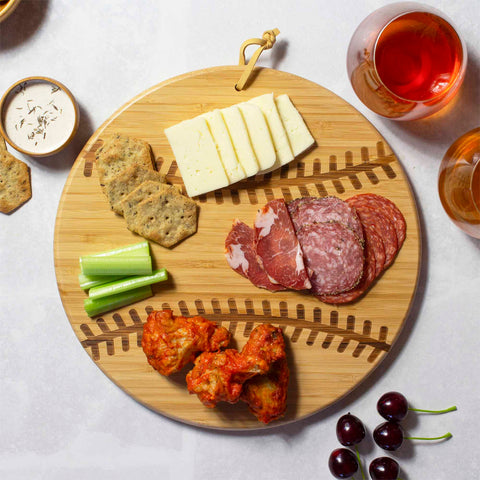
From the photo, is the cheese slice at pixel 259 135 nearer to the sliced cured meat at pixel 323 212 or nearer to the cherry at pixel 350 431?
the sliced cured meat at pixel 323 212

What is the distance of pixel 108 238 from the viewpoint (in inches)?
81.4

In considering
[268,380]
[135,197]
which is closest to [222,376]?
[268,380]

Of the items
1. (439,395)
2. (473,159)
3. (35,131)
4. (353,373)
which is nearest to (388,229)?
(473,159)

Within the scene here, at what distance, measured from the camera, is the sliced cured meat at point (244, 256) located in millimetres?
2043

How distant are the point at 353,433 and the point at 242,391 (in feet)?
1.69

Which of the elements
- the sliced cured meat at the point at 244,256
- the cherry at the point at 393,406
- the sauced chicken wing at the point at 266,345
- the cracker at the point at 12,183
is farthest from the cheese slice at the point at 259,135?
the cherry at the point at 393,406

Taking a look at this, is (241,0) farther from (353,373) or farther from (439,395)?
(439,395)

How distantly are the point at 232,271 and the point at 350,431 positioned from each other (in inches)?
32.0

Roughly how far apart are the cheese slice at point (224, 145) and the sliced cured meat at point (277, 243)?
182 millimetres

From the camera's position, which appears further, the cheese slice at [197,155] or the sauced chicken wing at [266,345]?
the cheese slice at [197,155]

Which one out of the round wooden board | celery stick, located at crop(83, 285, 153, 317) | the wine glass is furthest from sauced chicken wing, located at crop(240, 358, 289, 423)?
the wine glass

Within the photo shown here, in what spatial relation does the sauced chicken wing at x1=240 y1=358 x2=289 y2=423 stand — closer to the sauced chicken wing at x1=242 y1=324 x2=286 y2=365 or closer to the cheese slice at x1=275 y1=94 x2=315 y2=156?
the sauced chicken wing at x1=242 y1=324 x2=286 y2=365

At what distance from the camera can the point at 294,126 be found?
2.04 metres

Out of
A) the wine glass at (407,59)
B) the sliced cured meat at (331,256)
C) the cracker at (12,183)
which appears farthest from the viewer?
the cracker at (12,183)
